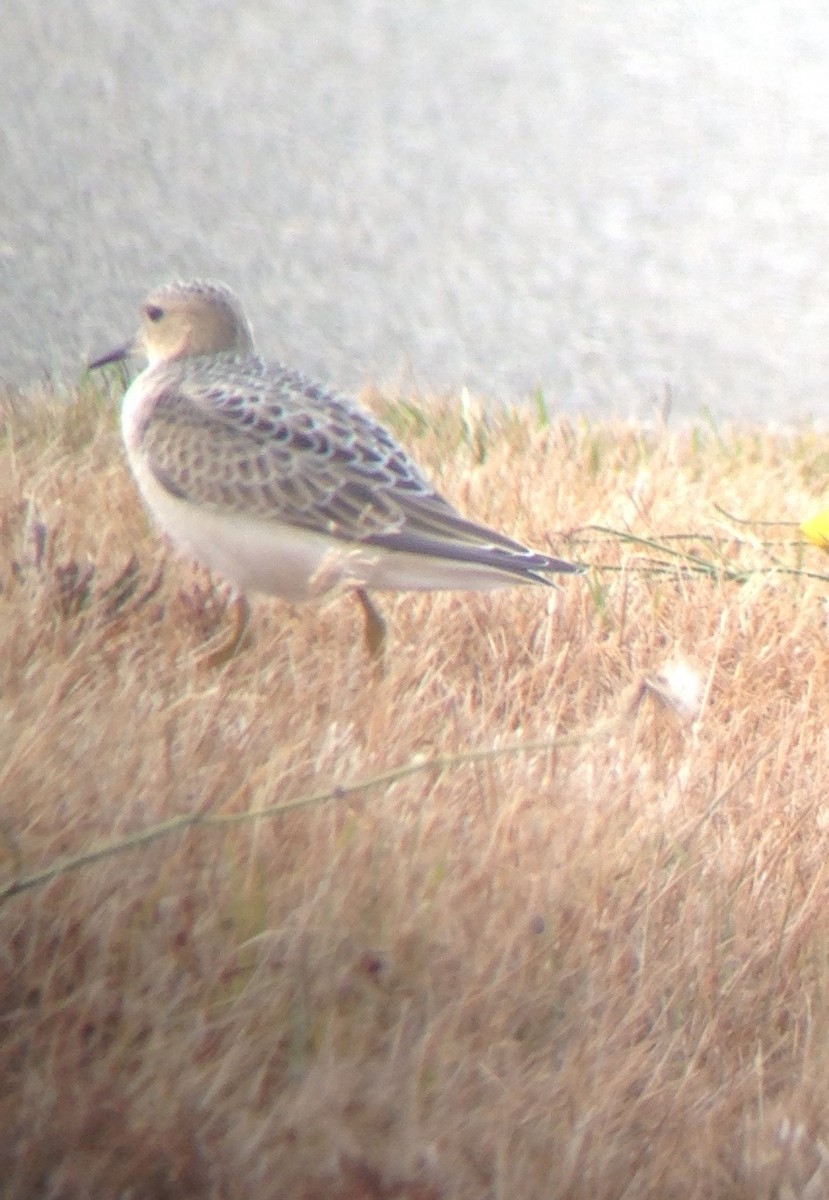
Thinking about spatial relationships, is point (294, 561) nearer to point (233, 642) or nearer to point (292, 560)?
point (292, 560)

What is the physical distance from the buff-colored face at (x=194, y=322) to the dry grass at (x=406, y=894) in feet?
1.45

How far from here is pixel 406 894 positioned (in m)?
2.89

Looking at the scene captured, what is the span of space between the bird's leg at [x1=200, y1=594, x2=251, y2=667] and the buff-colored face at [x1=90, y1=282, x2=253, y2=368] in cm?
69

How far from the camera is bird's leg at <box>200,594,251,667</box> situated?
379 cm

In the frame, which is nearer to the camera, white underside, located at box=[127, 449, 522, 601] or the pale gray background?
white underside, located at box=[127, 449, 522, 601]

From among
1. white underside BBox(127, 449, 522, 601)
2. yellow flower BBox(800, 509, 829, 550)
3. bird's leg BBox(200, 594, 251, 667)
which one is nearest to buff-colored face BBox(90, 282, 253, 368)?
white underside BBox(127, 449, 522, 601)

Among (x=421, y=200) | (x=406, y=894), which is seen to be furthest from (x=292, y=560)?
(x=421, y=200)

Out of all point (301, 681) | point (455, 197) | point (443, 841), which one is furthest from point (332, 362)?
point (443, 841)

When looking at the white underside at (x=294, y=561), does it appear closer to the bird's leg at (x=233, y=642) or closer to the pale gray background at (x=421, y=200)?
the bird's leg at (x=233, y=642)

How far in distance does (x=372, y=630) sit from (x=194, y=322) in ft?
2.72

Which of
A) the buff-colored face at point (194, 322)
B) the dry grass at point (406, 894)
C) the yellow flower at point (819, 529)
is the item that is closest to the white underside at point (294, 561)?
the dry grass at point (406, 894)

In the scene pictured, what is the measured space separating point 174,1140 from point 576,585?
2339 millimetres

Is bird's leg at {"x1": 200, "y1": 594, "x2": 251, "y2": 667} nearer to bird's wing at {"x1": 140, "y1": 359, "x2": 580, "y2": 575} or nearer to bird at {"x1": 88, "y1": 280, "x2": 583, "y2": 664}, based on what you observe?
bird at {"x1": 88, "y1": 280, "x2": 583, "y2": 664}

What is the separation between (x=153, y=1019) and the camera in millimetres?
2504
